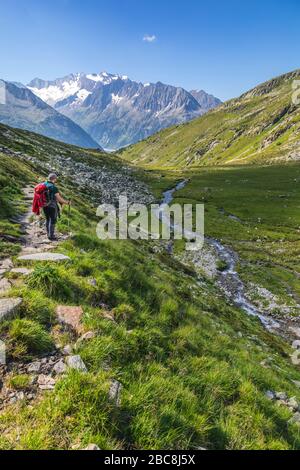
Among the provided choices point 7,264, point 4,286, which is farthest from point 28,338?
point 7,264

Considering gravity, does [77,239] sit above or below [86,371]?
above

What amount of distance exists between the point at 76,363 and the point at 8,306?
239cm

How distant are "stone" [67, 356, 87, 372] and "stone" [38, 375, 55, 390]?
1.38 feet

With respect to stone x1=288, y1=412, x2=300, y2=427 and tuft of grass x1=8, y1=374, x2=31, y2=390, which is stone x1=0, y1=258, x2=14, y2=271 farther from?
stone x1=288, y1=412, x2=300, y2=427

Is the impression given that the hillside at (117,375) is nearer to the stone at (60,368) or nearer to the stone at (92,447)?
the stone at (60,368)

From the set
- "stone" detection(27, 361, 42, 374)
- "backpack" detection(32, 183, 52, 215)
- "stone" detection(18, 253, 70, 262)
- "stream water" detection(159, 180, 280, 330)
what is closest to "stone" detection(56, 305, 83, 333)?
"stone" detection(27, 361, 42, 374)

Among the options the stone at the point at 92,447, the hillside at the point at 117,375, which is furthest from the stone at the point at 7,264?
the stone at the point at 92,447

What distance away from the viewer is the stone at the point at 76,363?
643 centimetres

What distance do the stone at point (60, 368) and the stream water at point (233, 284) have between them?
24869 millimetres

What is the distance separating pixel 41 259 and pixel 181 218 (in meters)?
67.1

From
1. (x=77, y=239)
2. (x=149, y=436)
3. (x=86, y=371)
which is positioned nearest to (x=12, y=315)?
(x=86, y=371)

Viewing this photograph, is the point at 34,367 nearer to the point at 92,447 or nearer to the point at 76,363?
the point at 76,363

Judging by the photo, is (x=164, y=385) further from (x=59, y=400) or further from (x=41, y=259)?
(x=41, y=259)

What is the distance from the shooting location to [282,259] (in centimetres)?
5053
